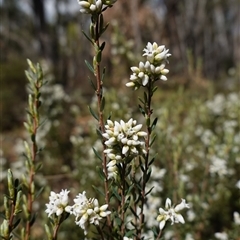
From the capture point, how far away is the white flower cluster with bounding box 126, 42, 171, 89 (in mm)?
992

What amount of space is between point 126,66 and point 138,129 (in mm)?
3252

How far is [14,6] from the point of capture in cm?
3328

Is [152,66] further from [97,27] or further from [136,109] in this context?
[136,109]

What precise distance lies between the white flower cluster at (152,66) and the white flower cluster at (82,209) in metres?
0.30

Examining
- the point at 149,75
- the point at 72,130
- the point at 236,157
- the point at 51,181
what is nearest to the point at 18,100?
the point at 72,130

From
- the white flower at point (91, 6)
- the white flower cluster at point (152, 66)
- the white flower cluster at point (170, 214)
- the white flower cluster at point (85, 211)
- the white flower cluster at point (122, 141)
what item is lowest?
the white flower cluster at point (170, 214)

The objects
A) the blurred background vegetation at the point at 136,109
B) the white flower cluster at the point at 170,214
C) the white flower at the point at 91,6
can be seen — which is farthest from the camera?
the blurred background vegetation at the point at 136,109

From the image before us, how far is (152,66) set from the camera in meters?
0.99

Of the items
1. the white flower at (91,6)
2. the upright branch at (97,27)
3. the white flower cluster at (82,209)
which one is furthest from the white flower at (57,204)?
the white flower at (91,6)

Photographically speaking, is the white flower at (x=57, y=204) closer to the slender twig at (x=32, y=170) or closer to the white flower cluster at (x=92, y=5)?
the slender twig at (x=32, y=170)

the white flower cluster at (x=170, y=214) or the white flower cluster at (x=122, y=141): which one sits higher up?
the white flower cluster at (x=122, y=141)

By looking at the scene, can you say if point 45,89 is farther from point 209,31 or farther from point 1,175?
point 209,31

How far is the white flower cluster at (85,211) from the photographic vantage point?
3.14 feet

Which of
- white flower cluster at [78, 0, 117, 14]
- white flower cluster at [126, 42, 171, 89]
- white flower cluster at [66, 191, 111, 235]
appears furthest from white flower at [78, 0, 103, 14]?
white flower cluster at [66, 191, 111, 235]
